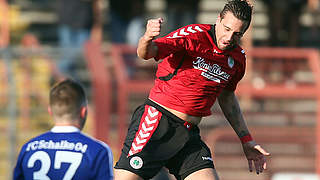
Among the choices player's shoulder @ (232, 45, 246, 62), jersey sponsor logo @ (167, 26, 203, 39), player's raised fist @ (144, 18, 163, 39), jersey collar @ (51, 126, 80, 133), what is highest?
player's raised fist @ (144, 18, 163, 39)

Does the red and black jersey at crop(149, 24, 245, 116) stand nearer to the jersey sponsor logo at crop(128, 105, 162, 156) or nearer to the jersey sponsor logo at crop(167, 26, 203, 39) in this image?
the jersey sponsor logo at crop(167, 26, 203, 39)

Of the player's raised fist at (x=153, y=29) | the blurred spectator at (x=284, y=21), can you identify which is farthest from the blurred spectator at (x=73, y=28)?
the player's raised fist at (x=153, y=29)

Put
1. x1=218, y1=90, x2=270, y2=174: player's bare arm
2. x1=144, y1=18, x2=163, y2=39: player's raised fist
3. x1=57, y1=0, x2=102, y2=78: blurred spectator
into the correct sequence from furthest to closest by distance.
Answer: x1=57, y1=0, x2=102, y2=78: blurred spectator
x1=218, y1=90, x2=270, y2=174: player's bare arm
x1=144, y1=18, x2=163, y2=39: player's raised fist

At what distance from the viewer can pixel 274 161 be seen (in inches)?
416

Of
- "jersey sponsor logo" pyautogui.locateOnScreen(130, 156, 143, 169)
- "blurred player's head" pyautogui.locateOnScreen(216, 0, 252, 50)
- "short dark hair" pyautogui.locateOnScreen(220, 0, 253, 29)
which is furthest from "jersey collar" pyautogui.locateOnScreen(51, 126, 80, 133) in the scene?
"short dark hair" pyautogui.locateOnScreen(220, 0, 253, 29)

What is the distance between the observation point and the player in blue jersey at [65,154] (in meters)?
5.11

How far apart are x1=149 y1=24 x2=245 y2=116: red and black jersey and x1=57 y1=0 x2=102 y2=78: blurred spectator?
15.3ft

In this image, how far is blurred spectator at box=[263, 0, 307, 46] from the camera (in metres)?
12.6

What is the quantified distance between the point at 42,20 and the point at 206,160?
8738mm

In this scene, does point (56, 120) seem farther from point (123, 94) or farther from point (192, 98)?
point (123, 94)

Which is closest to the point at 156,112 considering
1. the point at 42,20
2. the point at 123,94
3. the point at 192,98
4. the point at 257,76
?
the point at 192,98

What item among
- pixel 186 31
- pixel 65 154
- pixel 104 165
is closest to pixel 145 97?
pixel 186 31

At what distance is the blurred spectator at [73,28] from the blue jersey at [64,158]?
16.7ft

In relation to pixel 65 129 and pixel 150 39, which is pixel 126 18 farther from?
pixel 150 39
